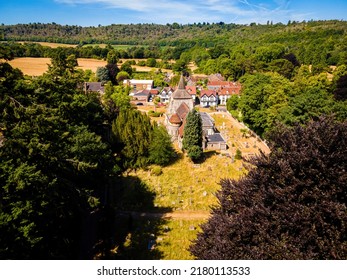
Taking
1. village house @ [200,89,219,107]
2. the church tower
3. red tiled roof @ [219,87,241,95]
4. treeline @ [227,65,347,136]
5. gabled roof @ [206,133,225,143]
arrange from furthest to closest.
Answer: red tiled roof @ [219,87,241,95]
village house @ [200,89,219,107]
the church tower
gabled roof @ [206,133,225,143]
treeline @ [227,65,347,136]

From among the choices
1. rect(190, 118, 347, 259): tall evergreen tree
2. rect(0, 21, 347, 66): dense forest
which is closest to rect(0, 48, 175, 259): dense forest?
rect(190, 118, 347, 259): tall evergreen tree

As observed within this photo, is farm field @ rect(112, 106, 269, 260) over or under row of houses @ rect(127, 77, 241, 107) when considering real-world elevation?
under

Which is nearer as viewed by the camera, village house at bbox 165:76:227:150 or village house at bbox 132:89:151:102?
village house at bbox 165:76:227:150

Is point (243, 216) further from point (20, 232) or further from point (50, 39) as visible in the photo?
point (50, 39)

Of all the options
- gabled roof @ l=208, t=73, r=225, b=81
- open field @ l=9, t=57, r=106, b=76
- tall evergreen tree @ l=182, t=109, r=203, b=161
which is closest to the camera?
tall evergreen tree @ l=182, t=109, r=203, b=161

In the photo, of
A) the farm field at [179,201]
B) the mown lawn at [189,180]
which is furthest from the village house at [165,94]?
the mown lawn at [189,180]

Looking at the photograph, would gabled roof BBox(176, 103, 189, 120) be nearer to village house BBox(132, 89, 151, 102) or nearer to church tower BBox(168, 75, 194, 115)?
church tower BBox(168, 75, 194, 115)

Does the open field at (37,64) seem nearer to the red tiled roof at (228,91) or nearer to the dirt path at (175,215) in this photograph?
the red tiled roof at (228,91)
